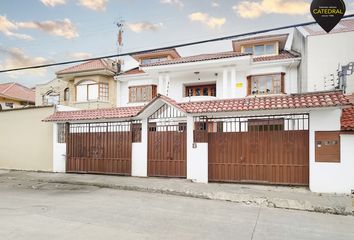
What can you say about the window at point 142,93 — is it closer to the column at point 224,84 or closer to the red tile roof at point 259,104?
the column at point 224,84

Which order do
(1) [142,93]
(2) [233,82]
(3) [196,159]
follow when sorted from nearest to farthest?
(3) [196,159] → (2) [233,82] → (1) [142,93]

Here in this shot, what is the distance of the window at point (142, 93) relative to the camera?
22.3m

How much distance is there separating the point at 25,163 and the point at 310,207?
15381 millimetres

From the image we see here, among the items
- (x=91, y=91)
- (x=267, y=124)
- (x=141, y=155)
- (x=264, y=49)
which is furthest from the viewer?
(x=91, y=91)

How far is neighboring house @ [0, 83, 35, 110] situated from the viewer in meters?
32.7

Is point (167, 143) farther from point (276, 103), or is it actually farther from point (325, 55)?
point (325, 55)

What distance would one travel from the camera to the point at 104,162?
1484cm

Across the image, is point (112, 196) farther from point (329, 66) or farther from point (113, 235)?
point (329, 66)

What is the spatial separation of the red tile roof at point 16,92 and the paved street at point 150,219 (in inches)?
1052

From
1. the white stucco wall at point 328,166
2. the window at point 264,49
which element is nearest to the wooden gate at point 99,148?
the white stucco wall at point 328,166

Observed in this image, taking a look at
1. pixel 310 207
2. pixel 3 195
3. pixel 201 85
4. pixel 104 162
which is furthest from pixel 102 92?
pixel 310 207

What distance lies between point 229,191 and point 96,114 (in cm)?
801

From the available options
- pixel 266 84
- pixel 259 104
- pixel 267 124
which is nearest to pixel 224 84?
pixel 266 84

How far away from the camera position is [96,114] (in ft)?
49.3
